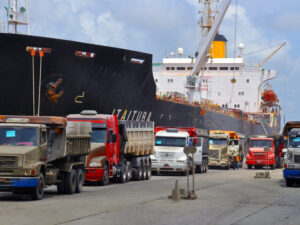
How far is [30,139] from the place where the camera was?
18797 millimetres

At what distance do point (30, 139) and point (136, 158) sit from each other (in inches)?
497

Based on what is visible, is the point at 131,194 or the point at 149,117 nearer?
the point at 131,194

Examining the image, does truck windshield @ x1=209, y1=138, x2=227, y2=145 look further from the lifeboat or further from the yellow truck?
the lifeboat

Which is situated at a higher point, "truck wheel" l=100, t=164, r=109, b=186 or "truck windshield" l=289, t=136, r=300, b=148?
"truck windshield" l=289, t=136, r=300, b=148

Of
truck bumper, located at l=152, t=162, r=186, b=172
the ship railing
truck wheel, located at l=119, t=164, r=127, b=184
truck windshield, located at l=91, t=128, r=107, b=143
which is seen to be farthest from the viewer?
the ship railing

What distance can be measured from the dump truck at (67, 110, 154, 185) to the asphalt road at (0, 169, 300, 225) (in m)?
3.47

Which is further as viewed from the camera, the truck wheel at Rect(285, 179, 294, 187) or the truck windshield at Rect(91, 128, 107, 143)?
the truck wheel at Rect(285, 179, 294, 187)

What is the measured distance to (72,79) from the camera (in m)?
37.5

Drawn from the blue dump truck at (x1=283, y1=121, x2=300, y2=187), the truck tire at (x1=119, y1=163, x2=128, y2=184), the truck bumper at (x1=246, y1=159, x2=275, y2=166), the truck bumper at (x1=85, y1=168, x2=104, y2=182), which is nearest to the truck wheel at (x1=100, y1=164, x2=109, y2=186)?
the truck bumper at (x1=85, y1=168, x2=104, y2=182)

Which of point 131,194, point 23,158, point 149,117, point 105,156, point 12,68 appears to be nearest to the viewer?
point 23,158

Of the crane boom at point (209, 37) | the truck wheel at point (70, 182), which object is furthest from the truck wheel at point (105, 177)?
the crane boom at point (209, 37)

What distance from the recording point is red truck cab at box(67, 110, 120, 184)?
25594 millimetres

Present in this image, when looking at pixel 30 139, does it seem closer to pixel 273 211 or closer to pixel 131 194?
pixel 131 194

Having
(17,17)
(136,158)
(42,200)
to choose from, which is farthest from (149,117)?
(42,200)
